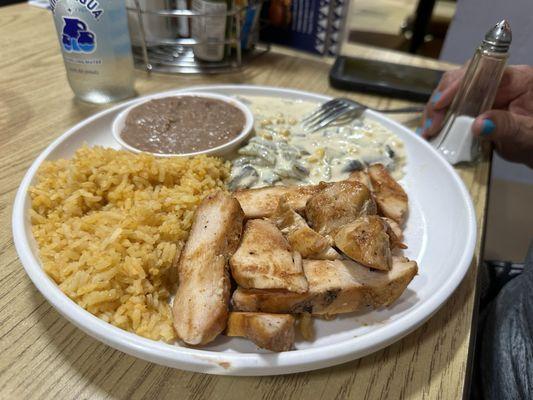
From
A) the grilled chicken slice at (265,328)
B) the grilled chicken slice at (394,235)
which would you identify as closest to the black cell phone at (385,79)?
the grilled chicken slice at (394,235)

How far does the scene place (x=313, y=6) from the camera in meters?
2.56

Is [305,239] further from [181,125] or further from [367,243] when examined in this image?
[181,125]

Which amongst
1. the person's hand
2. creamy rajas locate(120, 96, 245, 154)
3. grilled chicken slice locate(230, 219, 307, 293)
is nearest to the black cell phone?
the person's hand

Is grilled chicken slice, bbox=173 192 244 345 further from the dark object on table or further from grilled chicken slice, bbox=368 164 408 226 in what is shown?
the dark object on table

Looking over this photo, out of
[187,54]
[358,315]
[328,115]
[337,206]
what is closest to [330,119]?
[328,115]

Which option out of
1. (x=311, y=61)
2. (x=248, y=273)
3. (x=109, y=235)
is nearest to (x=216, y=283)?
(x=248, y=273)

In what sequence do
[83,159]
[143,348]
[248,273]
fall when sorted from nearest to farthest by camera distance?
1. [143,348]
2. [248,273]
3. [83,159]

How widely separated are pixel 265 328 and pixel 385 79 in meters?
1.82

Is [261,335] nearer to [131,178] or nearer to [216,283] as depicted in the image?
[216,283]

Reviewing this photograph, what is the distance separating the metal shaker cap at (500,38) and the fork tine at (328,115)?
0.61m

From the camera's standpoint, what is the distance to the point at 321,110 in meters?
1.88

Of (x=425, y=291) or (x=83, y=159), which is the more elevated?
(x=83, y=159)

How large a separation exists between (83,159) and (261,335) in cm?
85

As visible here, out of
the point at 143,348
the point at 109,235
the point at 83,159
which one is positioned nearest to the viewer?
the point at 143,348
